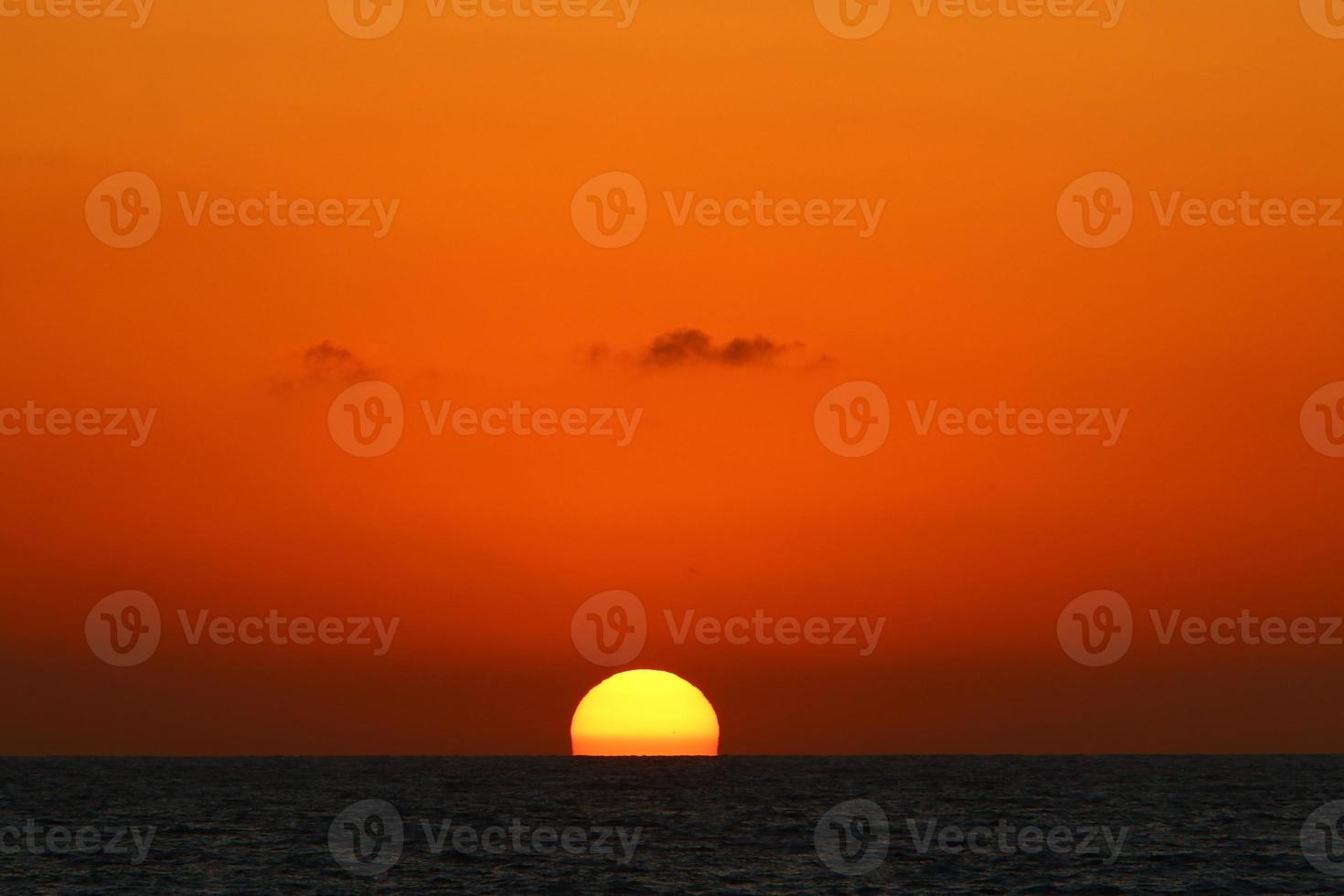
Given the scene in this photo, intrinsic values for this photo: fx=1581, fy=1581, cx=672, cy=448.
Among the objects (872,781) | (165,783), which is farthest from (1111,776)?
(165,783)

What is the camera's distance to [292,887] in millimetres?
59812

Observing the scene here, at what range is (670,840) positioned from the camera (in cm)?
8088

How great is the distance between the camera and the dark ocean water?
62.7 metres

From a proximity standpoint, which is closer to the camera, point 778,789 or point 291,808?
point 291,808

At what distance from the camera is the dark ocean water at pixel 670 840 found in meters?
62.7

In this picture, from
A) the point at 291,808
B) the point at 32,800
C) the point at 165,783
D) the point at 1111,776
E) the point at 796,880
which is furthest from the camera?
the point at 1111,776

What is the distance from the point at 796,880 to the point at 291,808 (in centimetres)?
5545

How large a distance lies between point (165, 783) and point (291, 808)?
55593 mm

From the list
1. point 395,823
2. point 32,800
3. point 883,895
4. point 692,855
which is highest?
point 32,800

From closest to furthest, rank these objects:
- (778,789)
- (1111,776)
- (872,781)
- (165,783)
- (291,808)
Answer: (291,808)
(778,789)
(165,783)
(872,781)
(1111,776)

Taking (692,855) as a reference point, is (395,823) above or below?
above

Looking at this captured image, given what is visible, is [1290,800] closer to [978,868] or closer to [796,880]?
[978,868]

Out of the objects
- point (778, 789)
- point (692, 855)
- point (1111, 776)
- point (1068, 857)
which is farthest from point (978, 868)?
point (1111, 776)

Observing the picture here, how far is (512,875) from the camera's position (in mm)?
64188
